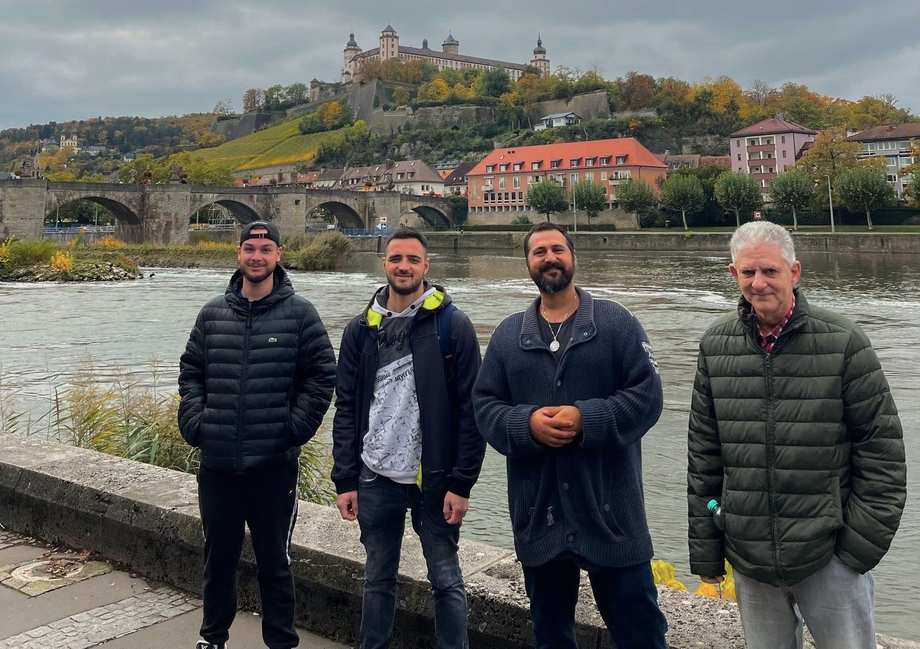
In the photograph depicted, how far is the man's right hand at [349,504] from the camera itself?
2.79 m

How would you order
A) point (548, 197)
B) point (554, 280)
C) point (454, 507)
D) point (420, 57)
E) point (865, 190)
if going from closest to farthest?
point (554, 280), point (454, 507), point (865, 190), point (548, 197), point (420, 57)

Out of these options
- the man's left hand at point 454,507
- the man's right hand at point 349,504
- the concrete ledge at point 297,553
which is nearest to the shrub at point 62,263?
the concrete ledge at point 297,553

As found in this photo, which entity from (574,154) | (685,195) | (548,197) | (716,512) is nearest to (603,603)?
(716,512)

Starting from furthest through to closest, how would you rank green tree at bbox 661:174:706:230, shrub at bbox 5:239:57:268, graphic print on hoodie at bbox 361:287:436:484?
green tree at bbox 661:174:706:230
shrub at bbox 5:239:57:268
graphic print on hoodie at bbox 361:287:436:484

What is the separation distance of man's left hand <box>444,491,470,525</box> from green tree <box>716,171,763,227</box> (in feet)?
198

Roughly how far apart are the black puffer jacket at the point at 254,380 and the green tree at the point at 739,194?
60.1 metres

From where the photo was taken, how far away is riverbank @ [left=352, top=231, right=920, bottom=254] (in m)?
43.9

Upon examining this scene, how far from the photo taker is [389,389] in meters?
2.78

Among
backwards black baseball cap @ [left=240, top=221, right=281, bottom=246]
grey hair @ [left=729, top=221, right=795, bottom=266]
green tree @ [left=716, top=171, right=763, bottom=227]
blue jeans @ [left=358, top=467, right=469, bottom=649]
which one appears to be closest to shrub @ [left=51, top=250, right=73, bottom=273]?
backwards black baseball cap @ [left=240, top=221, right=281, bottom=246]

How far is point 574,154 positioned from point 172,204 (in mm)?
44505

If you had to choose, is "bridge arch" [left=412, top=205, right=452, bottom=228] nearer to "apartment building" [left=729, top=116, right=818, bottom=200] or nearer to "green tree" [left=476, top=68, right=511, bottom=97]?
"apartment building" [left=729, top=116, right=818, bottom=200]

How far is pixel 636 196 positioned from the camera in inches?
2766

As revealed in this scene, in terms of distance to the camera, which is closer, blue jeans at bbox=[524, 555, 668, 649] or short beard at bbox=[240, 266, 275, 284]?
blue jeans at bbox=[524, 555, 668, 649]

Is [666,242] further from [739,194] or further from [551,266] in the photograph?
[551,266]
